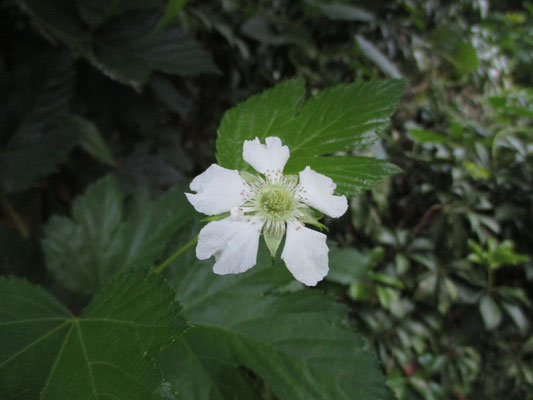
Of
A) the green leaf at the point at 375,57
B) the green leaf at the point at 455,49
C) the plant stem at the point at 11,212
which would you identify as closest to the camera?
the plant stem at the point at 11,212

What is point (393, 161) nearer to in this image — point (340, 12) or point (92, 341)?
point (340, 12)

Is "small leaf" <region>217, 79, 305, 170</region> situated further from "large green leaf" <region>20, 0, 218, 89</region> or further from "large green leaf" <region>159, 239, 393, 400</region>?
"large green leaf" <region>20, 0, 218, 89</region>

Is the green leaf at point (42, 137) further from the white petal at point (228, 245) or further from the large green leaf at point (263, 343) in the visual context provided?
the white petal at point (228, 245)

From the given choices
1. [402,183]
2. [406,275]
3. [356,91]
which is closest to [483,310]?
[406,275]

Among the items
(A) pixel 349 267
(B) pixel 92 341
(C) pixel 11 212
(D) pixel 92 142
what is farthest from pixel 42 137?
(A) pixel 349 267

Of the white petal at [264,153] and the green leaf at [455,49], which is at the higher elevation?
the white petal at [264,153]

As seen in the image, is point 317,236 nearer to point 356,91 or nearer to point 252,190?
point 252,190

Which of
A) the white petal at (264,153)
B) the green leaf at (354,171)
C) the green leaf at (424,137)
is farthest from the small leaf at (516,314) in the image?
the white petal at (264,153)
